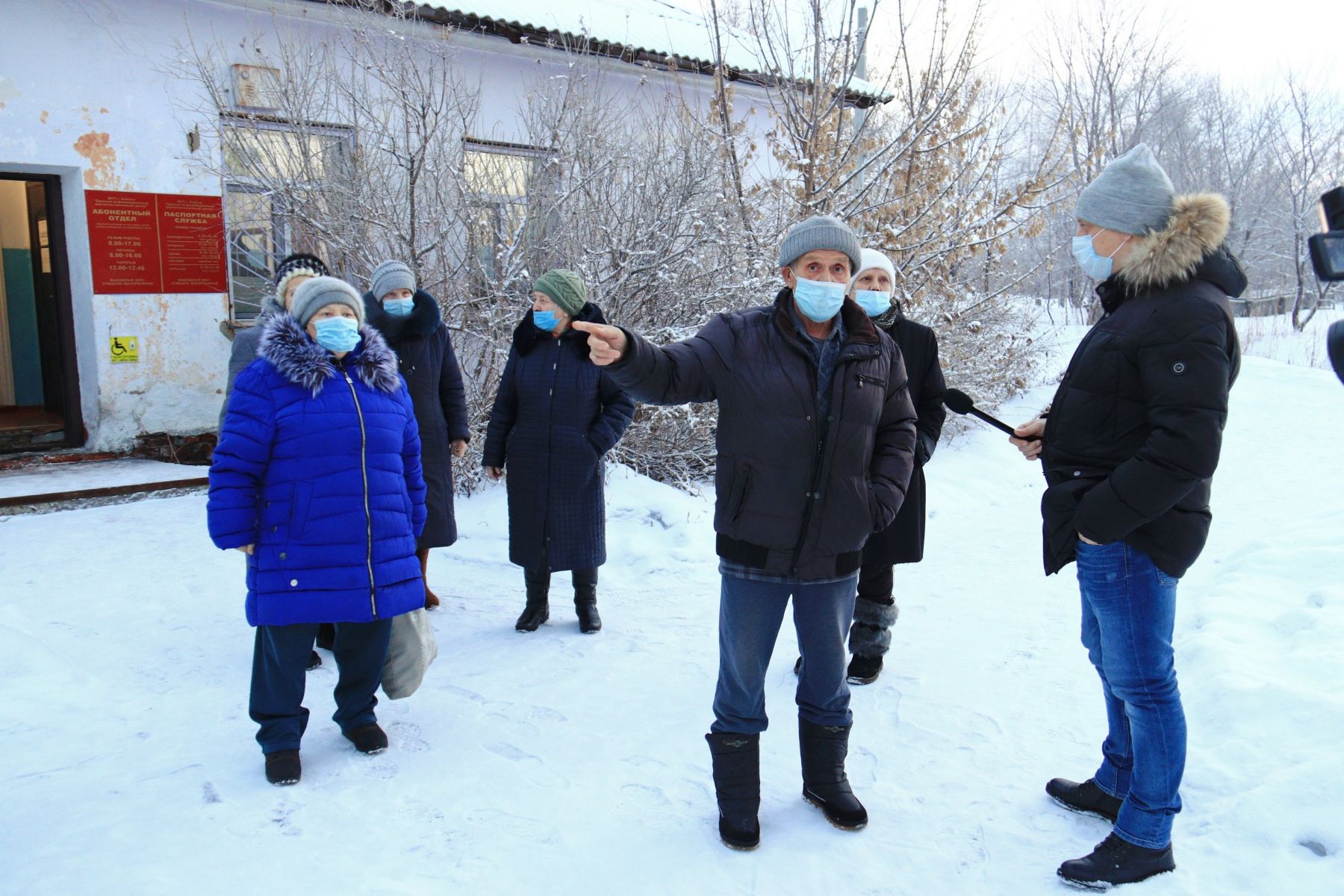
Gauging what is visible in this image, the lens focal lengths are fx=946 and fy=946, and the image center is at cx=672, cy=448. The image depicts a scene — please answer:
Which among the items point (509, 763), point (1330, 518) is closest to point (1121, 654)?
point (509, 763)

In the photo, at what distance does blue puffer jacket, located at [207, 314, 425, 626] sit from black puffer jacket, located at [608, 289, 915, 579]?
3.99ft

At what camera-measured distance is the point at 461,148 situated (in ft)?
24.7

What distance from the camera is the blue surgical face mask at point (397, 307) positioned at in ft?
15.3

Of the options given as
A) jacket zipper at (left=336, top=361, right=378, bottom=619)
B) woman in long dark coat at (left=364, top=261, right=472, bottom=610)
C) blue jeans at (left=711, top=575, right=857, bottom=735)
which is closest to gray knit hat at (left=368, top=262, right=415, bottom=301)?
woman in long dark coat at (left=364, top=261, right=472, bottom=610)

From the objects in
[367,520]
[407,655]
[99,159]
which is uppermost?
[99,159]

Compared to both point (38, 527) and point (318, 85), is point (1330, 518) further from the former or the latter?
point (38, 527)

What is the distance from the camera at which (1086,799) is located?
120 inches

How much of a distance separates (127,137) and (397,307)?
4694 millimetres

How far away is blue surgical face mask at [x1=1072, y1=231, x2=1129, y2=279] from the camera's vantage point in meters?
2.71

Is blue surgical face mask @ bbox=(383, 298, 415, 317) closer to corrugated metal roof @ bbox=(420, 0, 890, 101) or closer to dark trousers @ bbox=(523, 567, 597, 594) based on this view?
dark trousers @ bbox=(523, 567, 597, 594)

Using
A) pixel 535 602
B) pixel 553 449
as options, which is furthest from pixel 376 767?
pixel 553 449

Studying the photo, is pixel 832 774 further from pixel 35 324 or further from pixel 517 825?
pixel 35 324

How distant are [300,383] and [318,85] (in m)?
5.22

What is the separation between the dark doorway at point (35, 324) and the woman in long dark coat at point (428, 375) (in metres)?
4.54
